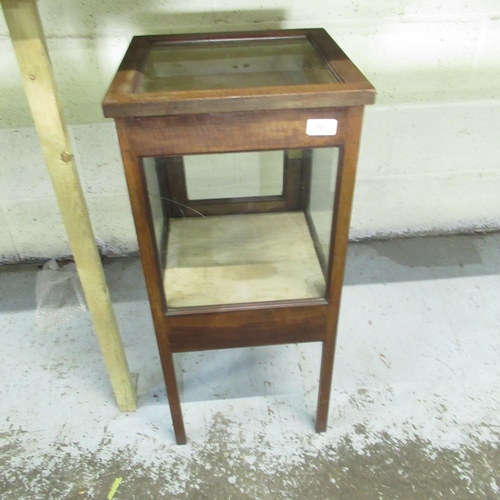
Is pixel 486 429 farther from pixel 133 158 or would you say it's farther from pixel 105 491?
pixel 133 158

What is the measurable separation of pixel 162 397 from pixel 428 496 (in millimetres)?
669

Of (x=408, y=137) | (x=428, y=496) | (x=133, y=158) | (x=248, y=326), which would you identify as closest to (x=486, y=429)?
(x=428, y=496)

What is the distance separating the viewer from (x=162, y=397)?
1228 millimetres

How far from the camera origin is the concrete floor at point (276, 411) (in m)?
1.04

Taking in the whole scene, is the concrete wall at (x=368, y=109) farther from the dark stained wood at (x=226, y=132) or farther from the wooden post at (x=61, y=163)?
the dark stained wood at (x=226, y=132)

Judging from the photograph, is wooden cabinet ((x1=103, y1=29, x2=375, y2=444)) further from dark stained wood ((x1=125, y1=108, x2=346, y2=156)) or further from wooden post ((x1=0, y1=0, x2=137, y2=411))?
wooden post ((x1=0, y1=0, x2=137, y2=411))

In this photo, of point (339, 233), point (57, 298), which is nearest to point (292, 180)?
point (339, 233)

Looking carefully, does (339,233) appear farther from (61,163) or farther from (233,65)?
(61,163)

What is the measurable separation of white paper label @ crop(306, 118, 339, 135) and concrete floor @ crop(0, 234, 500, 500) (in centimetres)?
75

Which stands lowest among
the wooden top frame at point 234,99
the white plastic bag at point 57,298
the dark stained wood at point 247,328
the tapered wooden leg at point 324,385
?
the white plastic bag at point 57,298

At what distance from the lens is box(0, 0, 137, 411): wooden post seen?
0.74 m

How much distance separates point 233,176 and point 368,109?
2.15 ft

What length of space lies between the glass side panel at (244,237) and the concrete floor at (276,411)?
1.34 ft

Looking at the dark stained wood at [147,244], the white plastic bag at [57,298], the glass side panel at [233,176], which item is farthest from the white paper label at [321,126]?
the white plastic bag at [57,298]
